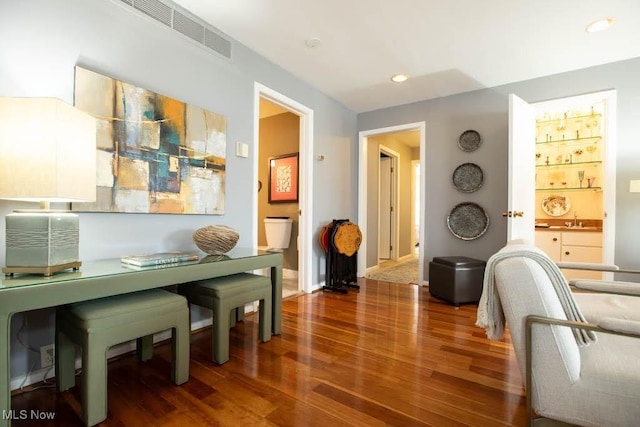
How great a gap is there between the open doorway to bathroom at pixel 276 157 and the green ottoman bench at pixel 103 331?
95.8 inches

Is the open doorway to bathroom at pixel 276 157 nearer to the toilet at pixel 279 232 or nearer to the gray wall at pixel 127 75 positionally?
the toilet at pixel 279 232

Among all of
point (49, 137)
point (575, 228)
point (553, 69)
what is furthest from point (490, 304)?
point (575, 228)

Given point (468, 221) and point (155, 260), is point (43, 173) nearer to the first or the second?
point (155, 260)

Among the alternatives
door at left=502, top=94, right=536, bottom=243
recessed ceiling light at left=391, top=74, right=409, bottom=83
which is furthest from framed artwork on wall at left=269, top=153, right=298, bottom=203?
door at left=502, top=94, right=536, bottom=243

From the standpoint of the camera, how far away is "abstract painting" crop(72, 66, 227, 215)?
1.76m

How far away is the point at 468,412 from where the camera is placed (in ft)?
4.43

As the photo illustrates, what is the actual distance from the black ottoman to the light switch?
235cm

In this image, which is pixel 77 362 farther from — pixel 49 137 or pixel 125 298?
pixel 49 137

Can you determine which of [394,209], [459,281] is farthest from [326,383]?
[394,209]

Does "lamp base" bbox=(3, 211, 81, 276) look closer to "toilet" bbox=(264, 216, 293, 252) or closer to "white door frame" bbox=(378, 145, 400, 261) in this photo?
"toilet" bbox=(264, 216, 293, 252)

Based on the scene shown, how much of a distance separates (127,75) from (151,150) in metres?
0.49

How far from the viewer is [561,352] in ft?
3.30

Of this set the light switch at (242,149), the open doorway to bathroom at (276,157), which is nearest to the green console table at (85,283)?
the light switch at (242,149)

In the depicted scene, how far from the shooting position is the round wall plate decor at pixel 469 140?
3535 mm
